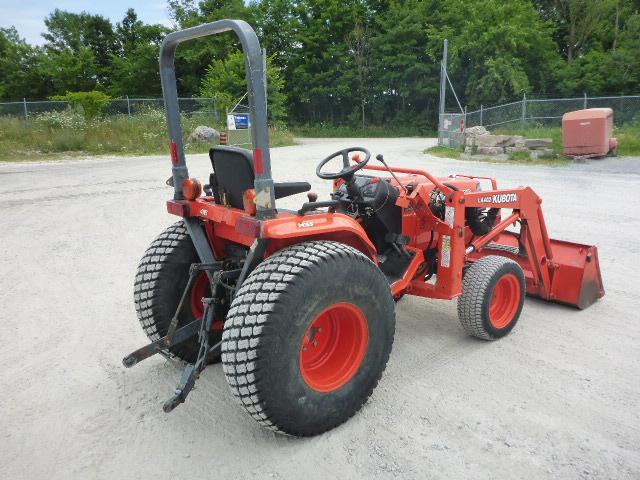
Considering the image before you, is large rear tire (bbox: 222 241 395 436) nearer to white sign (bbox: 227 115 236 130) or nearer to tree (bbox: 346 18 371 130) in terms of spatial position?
white sign (bbox: 227 115 236 130)

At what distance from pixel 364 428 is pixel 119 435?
1.25m

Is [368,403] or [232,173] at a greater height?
[232,173]

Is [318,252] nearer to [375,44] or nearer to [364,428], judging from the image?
[364,428]

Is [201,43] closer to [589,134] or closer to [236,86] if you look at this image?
[236,86]

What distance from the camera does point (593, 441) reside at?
8.37 ft

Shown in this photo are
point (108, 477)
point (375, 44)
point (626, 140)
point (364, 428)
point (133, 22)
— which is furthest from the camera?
point (133, 22)

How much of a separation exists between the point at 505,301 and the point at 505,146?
13.7m

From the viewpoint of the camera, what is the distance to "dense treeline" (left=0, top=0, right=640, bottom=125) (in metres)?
29.1

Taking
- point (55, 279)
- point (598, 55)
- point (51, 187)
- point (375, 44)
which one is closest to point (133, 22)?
point (375, 44)

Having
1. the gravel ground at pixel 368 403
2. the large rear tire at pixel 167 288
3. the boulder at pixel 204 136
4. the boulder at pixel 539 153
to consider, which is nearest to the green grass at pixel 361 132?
the boulder at pixel 204 136

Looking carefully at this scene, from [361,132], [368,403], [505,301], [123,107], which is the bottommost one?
[368,403]

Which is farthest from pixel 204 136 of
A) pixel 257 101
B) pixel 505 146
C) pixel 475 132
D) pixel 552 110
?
pixel 257 101

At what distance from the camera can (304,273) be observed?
2.39 m

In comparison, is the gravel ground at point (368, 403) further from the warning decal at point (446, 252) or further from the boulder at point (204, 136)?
the boulder at point (204, 136)
